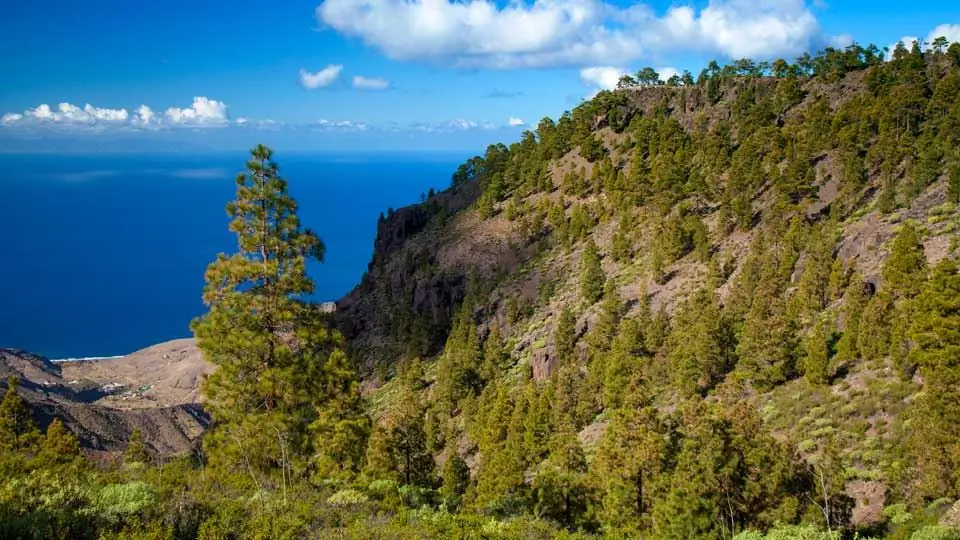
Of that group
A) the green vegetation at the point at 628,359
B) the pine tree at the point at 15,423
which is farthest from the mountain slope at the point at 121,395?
the green vegetation at the point at 628,359

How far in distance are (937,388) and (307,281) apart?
2342 cm

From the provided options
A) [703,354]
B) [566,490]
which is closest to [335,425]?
[566,490]

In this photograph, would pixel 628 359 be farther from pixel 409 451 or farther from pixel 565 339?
pixel 409 451

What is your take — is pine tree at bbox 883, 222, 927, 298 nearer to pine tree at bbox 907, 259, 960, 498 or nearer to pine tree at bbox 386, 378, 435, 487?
pine tree at bbox 907, 259, 960, 498

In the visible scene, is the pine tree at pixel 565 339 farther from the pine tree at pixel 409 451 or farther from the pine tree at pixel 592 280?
the pine tree at pixel 409 451

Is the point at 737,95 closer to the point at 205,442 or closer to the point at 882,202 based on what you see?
the point at 882,202

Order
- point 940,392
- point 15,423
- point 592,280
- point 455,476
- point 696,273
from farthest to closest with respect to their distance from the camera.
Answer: point 592,280
point 696,273
point 15,423
point 455,476
point 940,392

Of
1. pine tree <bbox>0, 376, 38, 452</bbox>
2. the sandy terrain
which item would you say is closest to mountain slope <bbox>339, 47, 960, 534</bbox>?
pine tree <bbox>0, 376, 38, 452</bbox>

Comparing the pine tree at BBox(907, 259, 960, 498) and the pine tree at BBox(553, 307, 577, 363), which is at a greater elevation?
the pine tree at BBox(907, 259, 960, 498)

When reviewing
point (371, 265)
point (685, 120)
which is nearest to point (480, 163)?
point (371, 265)

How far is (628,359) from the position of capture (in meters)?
48.4

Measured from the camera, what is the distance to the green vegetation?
1558 cm

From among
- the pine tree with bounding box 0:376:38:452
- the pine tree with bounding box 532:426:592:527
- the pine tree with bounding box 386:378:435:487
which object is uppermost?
the pine tree with bounding box 532:426:592:527

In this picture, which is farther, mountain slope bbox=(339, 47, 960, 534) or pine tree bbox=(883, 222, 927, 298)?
pine tree bbox=(883, 222, 927, 298)
